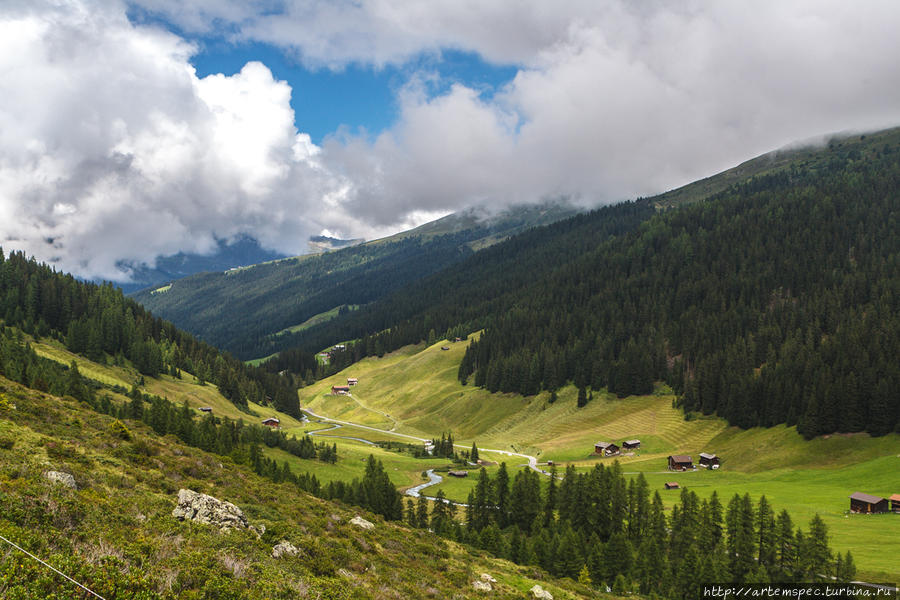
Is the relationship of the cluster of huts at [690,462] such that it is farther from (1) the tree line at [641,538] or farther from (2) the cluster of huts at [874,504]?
(2) the cluster of huts at [874,504]

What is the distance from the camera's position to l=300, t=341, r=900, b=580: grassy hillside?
69812 mm

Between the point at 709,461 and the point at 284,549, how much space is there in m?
113

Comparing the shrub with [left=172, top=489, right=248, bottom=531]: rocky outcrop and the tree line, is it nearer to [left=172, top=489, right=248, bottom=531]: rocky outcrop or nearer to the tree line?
[left=172, top=489, right=248, bottom=531]: rocky outcrop

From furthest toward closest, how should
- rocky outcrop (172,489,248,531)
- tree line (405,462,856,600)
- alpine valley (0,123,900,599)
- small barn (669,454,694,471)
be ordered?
small barn (669,454,694,471)
tree line (405,462,856,600)
rocky outcrop (172,489,248,531)
alpine valley (0,123,900,599)

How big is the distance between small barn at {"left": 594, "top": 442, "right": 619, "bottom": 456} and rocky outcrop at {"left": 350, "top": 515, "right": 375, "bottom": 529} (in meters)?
102

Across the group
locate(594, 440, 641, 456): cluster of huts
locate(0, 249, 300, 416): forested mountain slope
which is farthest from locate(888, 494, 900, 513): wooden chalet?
locate(0, 249, 300, 416): forested mountain slope

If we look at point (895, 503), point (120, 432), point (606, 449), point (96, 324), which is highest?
point (96, 324)

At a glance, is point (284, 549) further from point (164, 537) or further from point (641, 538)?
point (641, 538)

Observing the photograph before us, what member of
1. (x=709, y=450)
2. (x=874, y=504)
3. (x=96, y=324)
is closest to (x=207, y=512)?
(x=874, y=504)

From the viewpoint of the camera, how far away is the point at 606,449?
5167 inches

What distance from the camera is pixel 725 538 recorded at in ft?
228

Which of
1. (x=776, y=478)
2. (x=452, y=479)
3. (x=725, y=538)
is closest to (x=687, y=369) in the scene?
(x=776, y=478)

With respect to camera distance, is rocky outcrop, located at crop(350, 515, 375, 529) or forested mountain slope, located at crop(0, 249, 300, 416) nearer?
rocky outcrop, located at crop(350, 515, 375, 529)

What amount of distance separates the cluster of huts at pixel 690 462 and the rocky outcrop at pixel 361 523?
94.0 m
